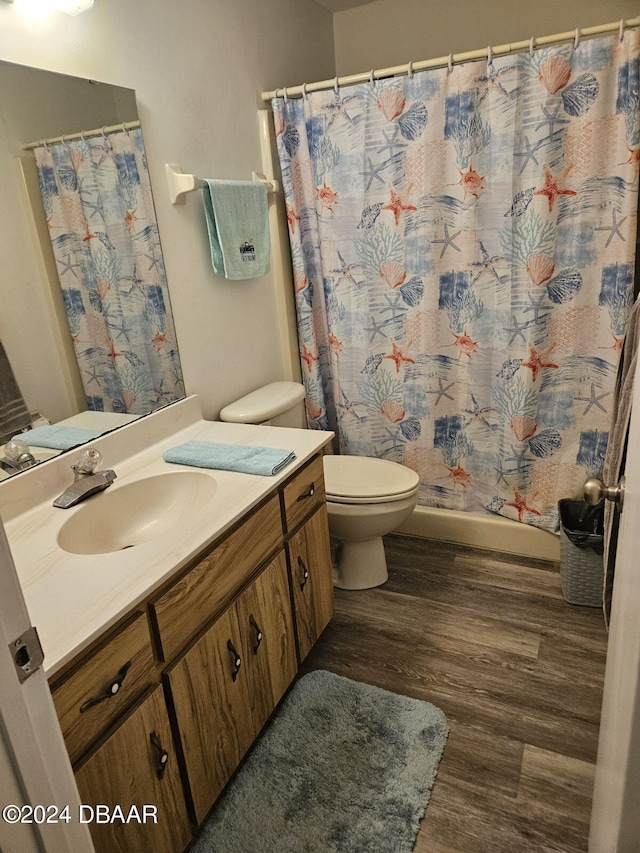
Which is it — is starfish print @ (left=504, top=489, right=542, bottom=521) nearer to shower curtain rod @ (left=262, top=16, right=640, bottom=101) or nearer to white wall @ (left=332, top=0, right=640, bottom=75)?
shower curtain rod @ (left=262, top=16, right=640, bottom=101)

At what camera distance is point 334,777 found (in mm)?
1625

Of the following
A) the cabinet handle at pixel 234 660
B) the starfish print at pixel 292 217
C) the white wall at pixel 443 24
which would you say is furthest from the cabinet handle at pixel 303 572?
the white wall at pixel 443 24

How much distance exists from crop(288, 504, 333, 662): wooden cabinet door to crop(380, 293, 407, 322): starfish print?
1000 millimetres

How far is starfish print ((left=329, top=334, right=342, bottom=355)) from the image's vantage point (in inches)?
106

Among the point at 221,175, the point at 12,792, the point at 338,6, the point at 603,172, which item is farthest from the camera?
the point at 338,6

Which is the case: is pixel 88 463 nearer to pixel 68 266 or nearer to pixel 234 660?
pixel 68 266

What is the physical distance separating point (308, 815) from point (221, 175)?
2.12 m

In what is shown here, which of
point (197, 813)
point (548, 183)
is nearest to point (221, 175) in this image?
point (548, 183)

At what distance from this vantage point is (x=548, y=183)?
2.15m

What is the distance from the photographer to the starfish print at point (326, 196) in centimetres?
249

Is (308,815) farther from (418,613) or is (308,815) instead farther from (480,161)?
(480,161)

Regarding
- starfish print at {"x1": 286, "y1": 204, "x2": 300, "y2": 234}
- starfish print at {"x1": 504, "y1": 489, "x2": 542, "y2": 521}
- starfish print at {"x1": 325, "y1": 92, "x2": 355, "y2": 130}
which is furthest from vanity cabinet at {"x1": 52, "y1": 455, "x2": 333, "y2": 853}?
starfish print at {"x1": 325, "y1": 92, "x2": 355, "y2": 130}

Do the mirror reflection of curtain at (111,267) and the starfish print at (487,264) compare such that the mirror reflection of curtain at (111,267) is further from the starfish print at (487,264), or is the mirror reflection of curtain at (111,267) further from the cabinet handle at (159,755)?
the starfish print at (487,264)

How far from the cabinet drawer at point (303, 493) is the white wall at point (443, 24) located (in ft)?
7.01
